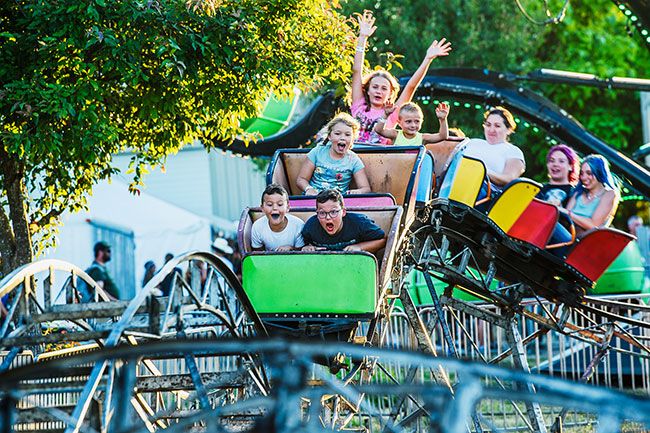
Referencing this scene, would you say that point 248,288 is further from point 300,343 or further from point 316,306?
point 300,343

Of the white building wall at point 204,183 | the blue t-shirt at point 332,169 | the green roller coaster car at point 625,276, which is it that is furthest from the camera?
the white building wall at point 204,183

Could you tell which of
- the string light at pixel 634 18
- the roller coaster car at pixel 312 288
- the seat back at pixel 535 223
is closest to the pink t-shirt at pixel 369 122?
the seat back at pixel 535 223

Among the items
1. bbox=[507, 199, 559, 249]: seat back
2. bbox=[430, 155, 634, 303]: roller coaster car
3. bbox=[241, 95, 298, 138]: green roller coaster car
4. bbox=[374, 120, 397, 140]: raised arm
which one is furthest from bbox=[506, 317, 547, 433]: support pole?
bbox=[241, 95, 298, 138]: green roller coaster car

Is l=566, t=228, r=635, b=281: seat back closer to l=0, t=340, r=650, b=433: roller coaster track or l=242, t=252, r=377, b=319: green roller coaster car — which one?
l=242, t=252, r=377, b=319: green roller coaster car

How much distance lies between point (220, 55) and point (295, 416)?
5.94 metres

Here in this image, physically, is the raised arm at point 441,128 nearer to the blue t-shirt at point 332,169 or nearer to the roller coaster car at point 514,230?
the roller coaster car at point 514,230

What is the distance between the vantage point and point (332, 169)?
31.2 feet

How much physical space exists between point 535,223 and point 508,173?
1.88 ft

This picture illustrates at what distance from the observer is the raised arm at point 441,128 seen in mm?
10418

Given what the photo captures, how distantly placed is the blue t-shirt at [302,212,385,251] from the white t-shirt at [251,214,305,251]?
14cm

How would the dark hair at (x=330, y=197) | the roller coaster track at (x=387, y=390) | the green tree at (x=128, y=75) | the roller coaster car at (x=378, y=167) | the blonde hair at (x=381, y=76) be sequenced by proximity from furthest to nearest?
the blonde hair at (x=381, y=76), the roller coaster car at (x=378, y=167), the green tree at (x=128, y=75), the dark hair at (x=330, y=197), the roller coaster track at (x=387, y=390)

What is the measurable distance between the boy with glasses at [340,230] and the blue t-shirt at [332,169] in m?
1.07

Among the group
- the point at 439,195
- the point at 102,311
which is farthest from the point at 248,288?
the point at 439,195

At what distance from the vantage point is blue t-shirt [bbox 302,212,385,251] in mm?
8344
